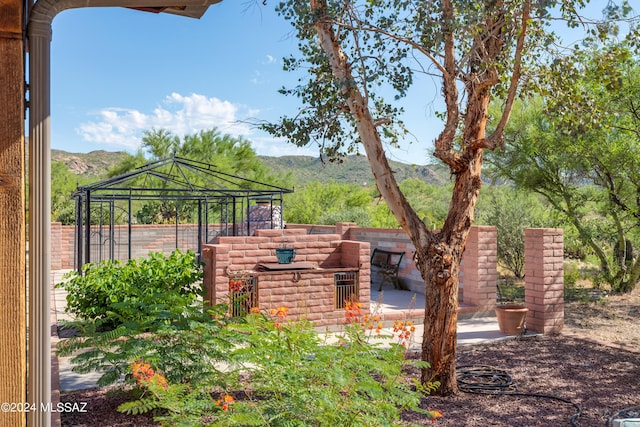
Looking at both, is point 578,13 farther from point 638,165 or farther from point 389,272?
point 389,272

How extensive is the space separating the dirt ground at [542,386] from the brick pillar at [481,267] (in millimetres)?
1349

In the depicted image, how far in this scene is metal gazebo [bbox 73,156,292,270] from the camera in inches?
428

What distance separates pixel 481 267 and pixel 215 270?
4.06 m

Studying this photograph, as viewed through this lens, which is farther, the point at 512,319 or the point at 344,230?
the point at 344,230

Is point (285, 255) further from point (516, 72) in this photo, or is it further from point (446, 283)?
point (516, 72)

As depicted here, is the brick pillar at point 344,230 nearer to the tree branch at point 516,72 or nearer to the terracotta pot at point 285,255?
the terracotta pot at point 285,255

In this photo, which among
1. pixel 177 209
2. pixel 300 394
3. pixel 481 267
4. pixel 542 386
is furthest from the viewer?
pixel 177 209

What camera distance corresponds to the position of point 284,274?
283 inches

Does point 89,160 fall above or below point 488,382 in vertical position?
above

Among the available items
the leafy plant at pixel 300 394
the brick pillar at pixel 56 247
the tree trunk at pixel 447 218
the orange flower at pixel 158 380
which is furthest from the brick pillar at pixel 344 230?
the orange flower at pixel 158 380

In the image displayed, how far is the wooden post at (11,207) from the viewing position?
4.55ft

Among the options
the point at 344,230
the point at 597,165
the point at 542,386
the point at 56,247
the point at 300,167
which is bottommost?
the point at 542,386

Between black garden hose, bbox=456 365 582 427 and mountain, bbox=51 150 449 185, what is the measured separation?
1359 inches

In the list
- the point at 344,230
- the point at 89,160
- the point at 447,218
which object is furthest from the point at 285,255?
the point at 89,160
